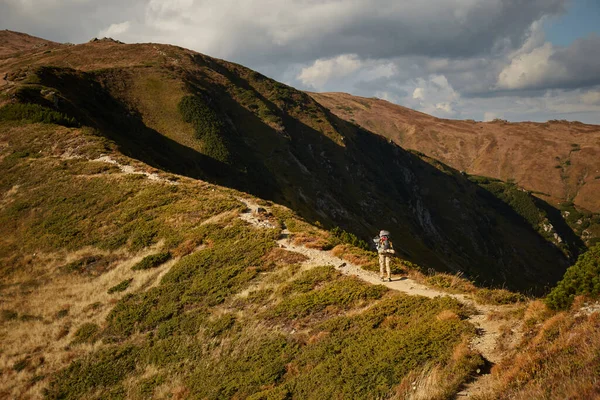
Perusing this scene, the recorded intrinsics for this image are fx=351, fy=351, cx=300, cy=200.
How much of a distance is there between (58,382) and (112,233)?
545 inches

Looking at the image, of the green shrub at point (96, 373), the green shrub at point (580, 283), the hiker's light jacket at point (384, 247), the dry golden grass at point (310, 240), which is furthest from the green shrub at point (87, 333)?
the green shrub at point (580, 283)

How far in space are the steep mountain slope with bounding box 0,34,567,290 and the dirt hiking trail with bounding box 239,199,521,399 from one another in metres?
16.1

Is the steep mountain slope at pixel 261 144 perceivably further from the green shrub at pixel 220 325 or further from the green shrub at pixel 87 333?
the green shrub at pixel 87 333

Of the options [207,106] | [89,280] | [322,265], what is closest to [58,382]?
[89,280]

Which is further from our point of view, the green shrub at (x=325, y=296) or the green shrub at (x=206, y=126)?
the green shrub at (x=206, y=126)

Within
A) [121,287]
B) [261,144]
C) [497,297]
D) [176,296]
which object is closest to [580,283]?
[497,297]

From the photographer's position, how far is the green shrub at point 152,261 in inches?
933

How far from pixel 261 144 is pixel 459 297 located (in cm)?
8247

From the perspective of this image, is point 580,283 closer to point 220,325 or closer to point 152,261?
point 220,325

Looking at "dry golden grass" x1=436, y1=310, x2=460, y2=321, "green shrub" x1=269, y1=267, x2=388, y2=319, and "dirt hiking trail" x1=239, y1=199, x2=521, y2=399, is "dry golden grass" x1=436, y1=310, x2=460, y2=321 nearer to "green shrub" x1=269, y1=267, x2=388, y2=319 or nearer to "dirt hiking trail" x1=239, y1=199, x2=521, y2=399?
"dirt hiking trail" x1=239, y1=199, x2=521, y2=399

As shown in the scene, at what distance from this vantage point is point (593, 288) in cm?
1057

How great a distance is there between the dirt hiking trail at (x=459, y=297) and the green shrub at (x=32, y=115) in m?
35.1

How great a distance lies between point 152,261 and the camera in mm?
23828

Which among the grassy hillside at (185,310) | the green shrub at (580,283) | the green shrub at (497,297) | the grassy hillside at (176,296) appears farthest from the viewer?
the green shrub at (497,297)
